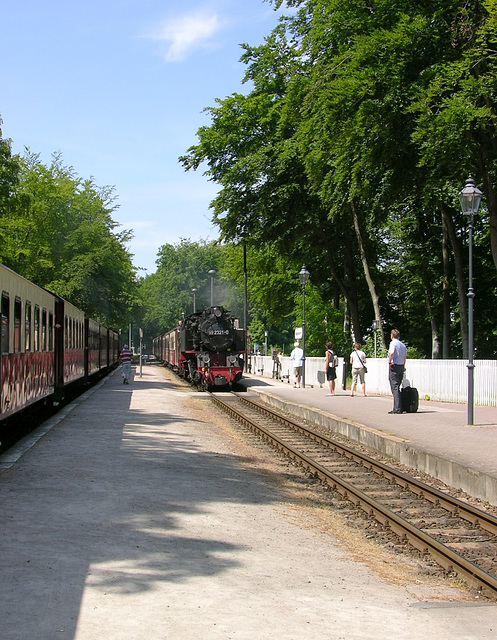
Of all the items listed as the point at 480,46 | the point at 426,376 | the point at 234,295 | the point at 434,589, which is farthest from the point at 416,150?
the point at 234,295

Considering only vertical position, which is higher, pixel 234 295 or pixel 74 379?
pixel 234 295

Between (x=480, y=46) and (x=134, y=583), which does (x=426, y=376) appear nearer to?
(x=480, y=46)

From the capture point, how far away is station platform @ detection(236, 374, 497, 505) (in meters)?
10.6

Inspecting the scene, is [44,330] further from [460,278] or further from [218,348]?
[460,278]

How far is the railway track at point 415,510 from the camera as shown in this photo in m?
7.11

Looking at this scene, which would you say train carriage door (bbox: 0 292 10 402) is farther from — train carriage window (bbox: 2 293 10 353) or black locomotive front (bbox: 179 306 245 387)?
black locomotive front (bbox: 179 306 245 387)

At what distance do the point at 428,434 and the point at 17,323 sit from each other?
282 inches

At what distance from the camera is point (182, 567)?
614 cm

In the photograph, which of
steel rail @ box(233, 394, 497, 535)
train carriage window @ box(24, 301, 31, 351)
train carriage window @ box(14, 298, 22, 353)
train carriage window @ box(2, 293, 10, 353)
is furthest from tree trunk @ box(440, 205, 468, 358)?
train carriage window @ box(2, 293, 10, 353)

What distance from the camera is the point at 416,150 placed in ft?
77.9

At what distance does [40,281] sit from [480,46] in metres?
28.7

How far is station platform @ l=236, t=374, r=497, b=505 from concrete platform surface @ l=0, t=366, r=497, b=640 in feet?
7.66

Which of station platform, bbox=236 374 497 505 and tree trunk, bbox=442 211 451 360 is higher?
tree trunk, bbox=442 211 451 360

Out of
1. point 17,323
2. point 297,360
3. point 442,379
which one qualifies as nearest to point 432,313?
point 297,360
